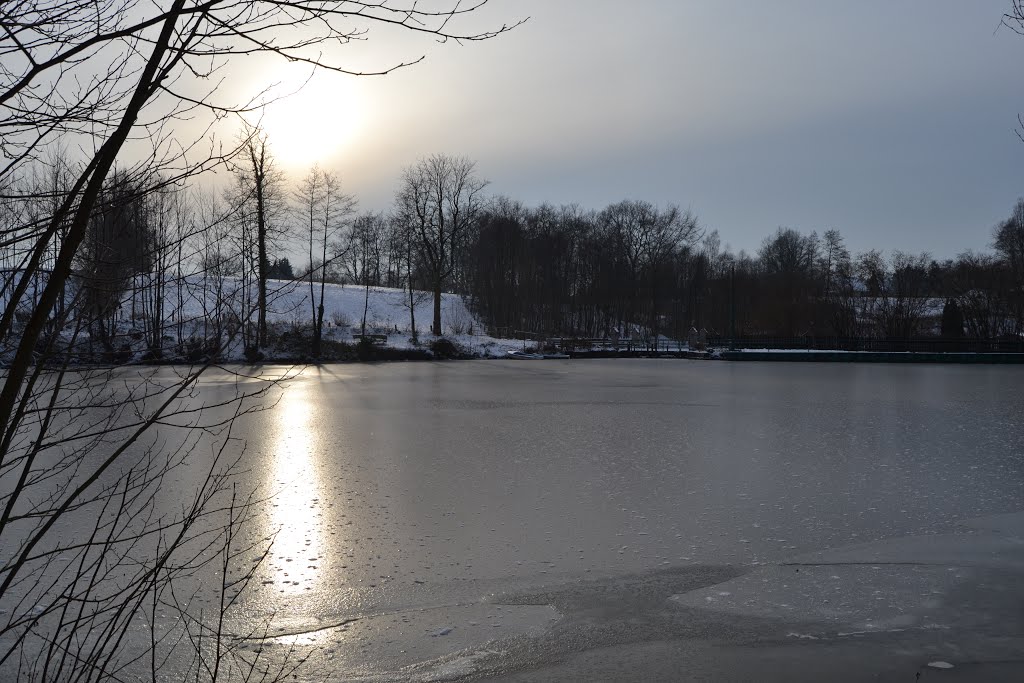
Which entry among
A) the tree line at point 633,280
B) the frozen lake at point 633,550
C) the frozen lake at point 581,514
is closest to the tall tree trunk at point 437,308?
the tree line at point 633,280

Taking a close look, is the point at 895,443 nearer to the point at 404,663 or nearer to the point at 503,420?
the point at 503,420

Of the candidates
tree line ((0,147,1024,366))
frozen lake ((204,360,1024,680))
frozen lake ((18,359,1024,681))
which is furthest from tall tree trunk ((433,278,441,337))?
frozen lake ((18,359,1024,681))

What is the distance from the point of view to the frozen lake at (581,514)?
15.4 feet

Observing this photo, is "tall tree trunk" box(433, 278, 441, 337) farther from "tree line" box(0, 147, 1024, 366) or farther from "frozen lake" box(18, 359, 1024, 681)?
"frozen lake" box(18, 359, 1024, 681)

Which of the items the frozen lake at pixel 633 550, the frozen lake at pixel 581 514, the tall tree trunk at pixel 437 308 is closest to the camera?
the frozen lake at pixel 633 550

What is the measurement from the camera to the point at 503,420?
13.5 m

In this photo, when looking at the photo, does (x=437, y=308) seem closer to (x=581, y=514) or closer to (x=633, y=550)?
(x=581, y=514)

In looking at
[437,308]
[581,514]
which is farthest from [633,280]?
[581,514]

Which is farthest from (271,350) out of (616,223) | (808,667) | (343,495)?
(616,223)

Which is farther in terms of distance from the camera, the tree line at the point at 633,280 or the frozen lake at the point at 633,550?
the tree line at the point at 633,280

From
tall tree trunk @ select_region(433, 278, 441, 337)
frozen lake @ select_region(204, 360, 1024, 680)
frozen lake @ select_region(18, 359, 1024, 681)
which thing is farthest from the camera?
tall tree trunk @ select_region(433, 278, 441, 337)

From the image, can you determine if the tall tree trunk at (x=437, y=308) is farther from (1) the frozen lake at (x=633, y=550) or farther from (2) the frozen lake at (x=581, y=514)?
(1) the frozen lake at (x=633, y=550)

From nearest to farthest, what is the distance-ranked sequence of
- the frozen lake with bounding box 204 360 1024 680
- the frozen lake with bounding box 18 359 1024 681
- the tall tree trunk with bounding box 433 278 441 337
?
1. the frozen lake with bounding box 18 359 1024 681
2. the frozen lake with bounding box 204 360 1024 680
3. the tall tree trunk with bounding box 433 278 441 337

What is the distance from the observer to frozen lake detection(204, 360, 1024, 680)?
4.68 meters
